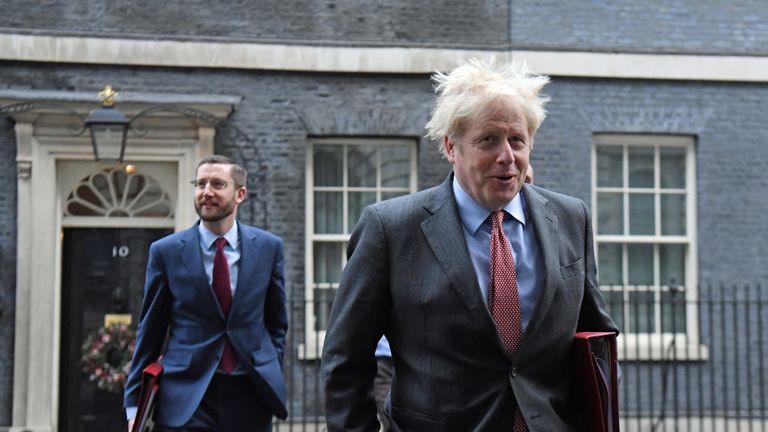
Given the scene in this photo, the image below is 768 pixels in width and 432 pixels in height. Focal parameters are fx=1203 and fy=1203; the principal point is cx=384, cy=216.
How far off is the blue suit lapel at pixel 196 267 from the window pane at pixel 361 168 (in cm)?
634

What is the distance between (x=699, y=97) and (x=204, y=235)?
778 centimetres

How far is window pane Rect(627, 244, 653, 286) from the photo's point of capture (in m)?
12.7

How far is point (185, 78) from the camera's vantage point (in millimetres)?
12086

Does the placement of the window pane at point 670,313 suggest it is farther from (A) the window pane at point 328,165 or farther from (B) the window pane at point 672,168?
(A) the window pane at point 328,165

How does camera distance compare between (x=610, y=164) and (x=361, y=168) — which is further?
(x=610, y=164)

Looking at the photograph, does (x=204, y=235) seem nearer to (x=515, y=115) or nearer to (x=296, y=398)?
(x=515, y=115)

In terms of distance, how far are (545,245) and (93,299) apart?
9.31 meters

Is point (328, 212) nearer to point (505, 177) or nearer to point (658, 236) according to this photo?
point (658, 236)

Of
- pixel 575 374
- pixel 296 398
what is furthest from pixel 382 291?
pixel 296 398

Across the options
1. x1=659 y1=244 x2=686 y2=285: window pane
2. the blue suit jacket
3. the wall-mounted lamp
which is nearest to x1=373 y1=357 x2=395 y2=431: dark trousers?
the blue suit jacket

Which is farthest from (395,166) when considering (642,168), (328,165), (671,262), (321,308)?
(671,262)

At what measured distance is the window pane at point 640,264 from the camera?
12734 millimetres

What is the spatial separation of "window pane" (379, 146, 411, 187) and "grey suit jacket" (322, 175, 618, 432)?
8803 mm

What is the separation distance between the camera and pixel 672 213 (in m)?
12.8
